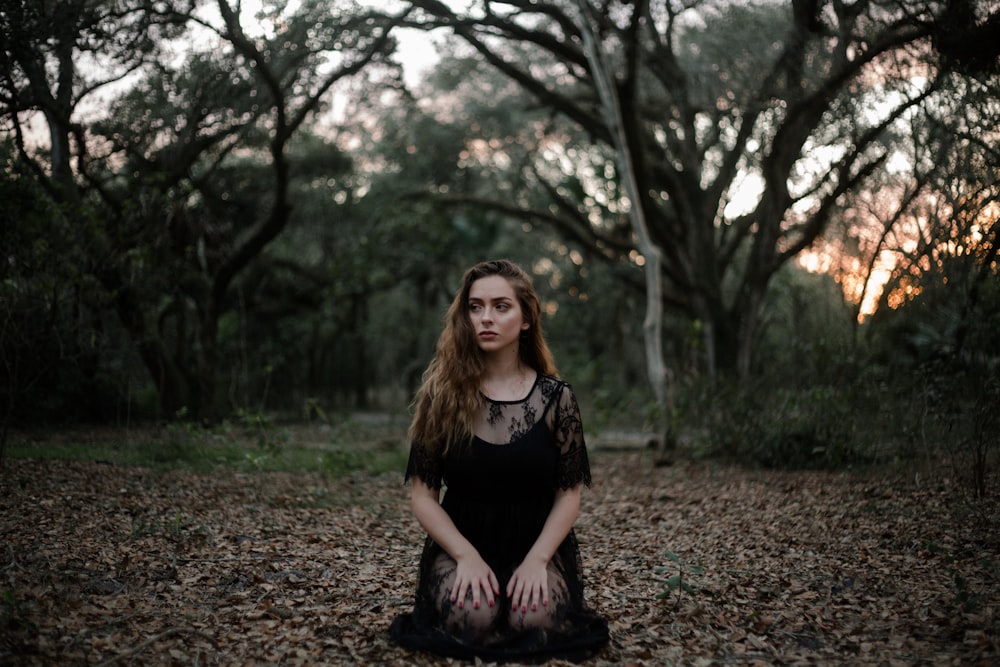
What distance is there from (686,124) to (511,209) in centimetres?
321

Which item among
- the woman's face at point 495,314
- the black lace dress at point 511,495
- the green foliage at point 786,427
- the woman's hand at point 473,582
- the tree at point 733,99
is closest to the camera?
the woman's hand at point 473,582

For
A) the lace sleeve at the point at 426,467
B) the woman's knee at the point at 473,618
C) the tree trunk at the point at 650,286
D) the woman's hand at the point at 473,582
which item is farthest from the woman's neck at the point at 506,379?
the tree trunk at the point at 650,286

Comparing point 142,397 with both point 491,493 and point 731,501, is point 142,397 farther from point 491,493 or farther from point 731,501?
point 491,493

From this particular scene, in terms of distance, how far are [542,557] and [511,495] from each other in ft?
0.91

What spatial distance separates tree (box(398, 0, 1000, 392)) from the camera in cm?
789

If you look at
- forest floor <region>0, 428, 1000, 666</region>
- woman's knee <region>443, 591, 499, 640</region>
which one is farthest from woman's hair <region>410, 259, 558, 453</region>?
forest floor <region>0, 428, 1000, 666</region>

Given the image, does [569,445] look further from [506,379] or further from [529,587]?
[529,587]

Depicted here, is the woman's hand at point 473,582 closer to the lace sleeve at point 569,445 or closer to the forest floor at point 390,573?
the forest floor at point 390,573

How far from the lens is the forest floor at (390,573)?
2799mm

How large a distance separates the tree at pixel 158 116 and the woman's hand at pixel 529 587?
17.0 ft

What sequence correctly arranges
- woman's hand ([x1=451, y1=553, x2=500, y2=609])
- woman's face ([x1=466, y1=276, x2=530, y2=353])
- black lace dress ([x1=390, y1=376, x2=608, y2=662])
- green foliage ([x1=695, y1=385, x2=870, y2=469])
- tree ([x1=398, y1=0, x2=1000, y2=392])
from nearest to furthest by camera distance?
woman's hand ([x1=451, y1=553, x2=500, y2=609]), black lace dress ([x1=390, y1=376, x2=608, y2=662]), woman's face ([x1=466, y1=276, x2=530, y2=353]), green foliage ([x1=695, y1=385, x2=870, y2=469]), tree ([x1=398, y1=0, x2=1000, y2=392])

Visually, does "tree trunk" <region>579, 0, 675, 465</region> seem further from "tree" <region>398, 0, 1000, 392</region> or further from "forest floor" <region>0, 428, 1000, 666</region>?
"forest floor" <region>0, 428, 1000, 666</region>

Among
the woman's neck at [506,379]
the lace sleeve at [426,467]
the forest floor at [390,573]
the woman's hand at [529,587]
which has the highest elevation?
the woman's neck at [506,379]

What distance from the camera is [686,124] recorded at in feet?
36.1
